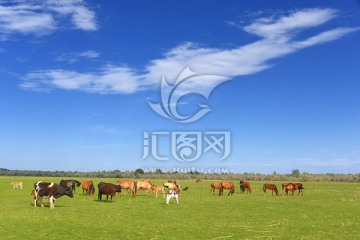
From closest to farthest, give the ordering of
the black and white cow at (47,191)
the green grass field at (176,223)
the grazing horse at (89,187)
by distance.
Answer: the green grass field at (176,223) → the black and white cow at (47,191) → the grazing horse at (89,187)

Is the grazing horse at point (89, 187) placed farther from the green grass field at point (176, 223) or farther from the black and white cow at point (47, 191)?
the green grass field at point (176, 223)

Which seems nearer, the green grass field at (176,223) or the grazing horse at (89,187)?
the green grass field at (176,223)

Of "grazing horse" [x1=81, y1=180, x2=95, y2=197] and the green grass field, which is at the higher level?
"grazing horse" [x1=81, y1=180, x2=95, y2=197]

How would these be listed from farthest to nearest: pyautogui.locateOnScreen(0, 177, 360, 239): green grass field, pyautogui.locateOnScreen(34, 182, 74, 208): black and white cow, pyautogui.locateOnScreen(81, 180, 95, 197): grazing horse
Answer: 1. pyautogui.locateOnScreen(81, 180, 95, 197): grazing horse
2. pyautogui.locateOnScreen(34, 182, 74, 208): black and white cow
3. pyautogui.locateOnScreen(0, 177, 360, 239): green grass field

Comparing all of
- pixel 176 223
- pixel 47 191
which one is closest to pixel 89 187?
pixel 47 191

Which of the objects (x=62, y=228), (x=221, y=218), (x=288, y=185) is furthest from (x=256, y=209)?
(x=288, y=185)

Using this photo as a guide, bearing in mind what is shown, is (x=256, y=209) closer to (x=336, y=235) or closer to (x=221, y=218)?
(x=221, y=218)

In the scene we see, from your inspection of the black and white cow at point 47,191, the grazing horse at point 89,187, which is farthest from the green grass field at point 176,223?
the grazing horse at point 89,187

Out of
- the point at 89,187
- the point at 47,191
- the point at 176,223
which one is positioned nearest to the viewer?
the point at 176,223

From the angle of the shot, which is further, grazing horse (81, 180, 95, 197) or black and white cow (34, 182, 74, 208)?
grazing horse (81, 180, 95, 197)

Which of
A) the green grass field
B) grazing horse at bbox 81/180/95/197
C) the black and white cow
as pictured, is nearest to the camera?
the green grass field

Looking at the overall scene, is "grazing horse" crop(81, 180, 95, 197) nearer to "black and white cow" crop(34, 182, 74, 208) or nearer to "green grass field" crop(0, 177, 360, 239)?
"black and white cow" crop(34, 182, 74, 208)

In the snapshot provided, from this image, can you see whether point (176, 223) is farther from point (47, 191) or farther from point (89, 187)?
point (89, 187)

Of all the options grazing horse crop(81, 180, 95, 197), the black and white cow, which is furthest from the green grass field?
grazing horse crop(81, 180, 95, 197)
